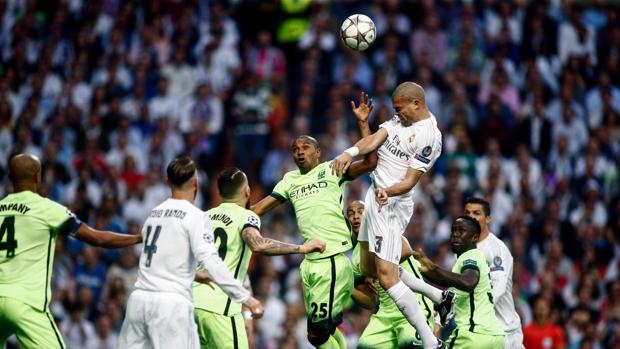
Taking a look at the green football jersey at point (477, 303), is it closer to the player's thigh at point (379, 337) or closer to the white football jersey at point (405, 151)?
the player's thigh at point (379, 337)

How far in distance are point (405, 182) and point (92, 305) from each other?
896 cm

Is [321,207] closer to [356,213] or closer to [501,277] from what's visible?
[356,213]

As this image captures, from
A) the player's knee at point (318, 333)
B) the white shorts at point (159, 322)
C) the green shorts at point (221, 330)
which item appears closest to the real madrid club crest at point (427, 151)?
the player's knee at point (318, 333)

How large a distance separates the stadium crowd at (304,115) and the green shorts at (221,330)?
735 centimetres

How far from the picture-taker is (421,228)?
861 inches

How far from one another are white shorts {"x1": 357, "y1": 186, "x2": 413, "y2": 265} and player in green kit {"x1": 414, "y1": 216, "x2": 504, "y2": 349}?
0.64 metres

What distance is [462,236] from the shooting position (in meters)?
13.9

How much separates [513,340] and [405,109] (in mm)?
3295

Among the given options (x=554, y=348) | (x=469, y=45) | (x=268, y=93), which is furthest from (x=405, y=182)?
(x=469, y=45)

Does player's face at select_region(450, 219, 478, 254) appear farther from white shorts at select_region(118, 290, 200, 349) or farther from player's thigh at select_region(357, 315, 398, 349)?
white shorts at select_region(118, 290, 200, 349)

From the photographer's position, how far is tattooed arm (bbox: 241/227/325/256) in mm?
12502

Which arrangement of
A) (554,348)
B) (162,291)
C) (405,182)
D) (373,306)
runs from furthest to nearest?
(554,348) < (373,306) < (405,182) < (162,291)

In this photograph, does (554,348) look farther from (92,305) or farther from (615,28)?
(615,28)

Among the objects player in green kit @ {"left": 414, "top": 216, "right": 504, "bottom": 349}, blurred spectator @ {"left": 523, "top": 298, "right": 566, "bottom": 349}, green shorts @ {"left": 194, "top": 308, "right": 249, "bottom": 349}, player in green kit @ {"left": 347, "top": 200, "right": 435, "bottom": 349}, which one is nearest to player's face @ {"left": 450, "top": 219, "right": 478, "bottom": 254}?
player in green kit @ {"left": 414, "top": 216, "right": 504, "bottom": 349}
